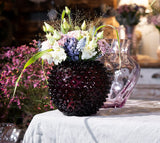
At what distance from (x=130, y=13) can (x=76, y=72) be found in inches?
77.1

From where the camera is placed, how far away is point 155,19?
265 cm

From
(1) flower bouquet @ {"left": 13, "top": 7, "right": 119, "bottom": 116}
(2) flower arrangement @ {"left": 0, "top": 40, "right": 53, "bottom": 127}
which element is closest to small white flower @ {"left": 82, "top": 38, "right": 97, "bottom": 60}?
(1) flower bouquet @ {"left": 13, "top": 7, "right": 119, "bottom": 116}

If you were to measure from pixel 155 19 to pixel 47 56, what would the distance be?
75.9 inches

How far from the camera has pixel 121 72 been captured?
1100mm

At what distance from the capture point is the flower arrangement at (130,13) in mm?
2705

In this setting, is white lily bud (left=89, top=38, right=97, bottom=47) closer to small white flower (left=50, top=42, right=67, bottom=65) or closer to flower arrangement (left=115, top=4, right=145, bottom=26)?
small white flower (left=50, top=42, right=67, bottom=65)

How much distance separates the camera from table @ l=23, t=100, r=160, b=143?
798 millimetres

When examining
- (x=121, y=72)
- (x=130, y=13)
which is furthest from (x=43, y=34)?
(x=130, y=13)

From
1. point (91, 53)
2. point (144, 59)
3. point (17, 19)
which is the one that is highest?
point (17, 19)

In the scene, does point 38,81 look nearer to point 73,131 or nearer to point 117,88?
point 117,88

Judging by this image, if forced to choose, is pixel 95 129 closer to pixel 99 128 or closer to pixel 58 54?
pixel 99 128

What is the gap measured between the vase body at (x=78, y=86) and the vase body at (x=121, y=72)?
19 cm

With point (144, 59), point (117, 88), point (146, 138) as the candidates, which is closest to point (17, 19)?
point (144, 59)

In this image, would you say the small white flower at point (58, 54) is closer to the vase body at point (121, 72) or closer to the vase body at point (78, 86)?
the vase body at point (78, 86)
